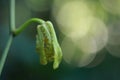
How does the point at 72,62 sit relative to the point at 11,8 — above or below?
below

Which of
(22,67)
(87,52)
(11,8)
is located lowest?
(87,52)

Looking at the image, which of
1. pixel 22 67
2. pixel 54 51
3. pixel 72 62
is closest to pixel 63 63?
pixel 72 62

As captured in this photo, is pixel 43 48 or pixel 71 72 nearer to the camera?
pixel 43 48

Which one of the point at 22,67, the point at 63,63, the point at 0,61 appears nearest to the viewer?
the point at 0,61

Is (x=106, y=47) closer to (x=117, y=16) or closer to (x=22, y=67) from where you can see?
(x=117, y=16)

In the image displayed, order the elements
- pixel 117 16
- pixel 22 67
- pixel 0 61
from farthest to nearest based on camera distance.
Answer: pixel 117 16 < pixel 22 67 < pixel 0 61

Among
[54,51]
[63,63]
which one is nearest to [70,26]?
[63,63]

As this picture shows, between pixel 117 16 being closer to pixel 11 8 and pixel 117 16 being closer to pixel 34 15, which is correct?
pixel 34 15
